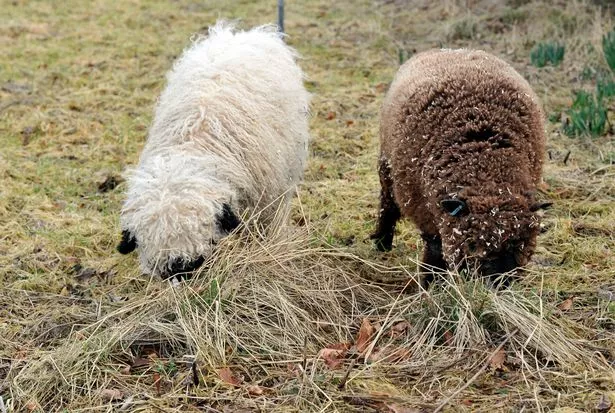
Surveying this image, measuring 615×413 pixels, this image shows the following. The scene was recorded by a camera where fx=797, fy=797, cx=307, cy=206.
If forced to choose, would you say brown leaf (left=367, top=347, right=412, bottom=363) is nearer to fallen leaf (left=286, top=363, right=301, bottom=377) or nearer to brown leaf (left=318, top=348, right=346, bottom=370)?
brown leaf (left=318, top=348, right=346, bottom=370)

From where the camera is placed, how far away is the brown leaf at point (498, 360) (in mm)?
4035

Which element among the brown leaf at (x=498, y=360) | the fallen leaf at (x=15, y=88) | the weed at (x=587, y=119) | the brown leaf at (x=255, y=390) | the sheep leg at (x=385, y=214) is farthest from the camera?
the fallen leaf at (x=15, y=88)

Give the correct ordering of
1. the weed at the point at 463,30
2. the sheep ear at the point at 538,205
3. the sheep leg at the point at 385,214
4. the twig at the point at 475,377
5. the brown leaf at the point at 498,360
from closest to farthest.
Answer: the twig at the point at 475,377
the brown leaf at the point at 498,360
the sheep ear at the point at 538,205
the sheep leg at the point at 385,214
the weed at the point at 463,30

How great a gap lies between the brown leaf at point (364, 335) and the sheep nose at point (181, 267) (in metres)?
1.04

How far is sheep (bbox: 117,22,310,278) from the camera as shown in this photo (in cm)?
466

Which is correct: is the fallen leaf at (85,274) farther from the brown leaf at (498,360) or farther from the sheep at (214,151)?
the brown leaf at (498,360)

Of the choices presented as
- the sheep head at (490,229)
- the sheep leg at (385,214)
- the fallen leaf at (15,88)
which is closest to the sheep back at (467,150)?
the sheep head at (490,229)

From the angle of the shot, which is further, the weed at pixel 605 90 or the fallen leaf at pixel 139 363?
the weed at pixel 605 90

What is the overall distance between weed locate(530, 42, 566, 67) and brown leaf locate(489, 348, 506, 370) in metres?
6.12

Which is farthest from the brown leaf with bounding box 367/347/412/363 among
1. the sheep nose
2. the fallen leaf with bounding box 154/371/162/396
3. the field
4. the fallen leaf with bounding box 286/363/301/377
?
the sheep nose

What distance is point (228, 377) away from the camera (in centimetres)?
404

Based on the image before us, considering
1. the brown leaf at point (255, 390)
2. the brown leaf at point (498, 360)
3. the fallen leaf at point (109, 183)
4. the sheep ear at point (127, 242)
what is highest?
the sheep ear at point (127, 242)

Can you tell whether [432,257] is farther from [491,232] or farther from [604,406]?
[604,406]

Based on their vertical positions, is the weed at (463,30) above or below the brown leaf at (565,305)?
above
